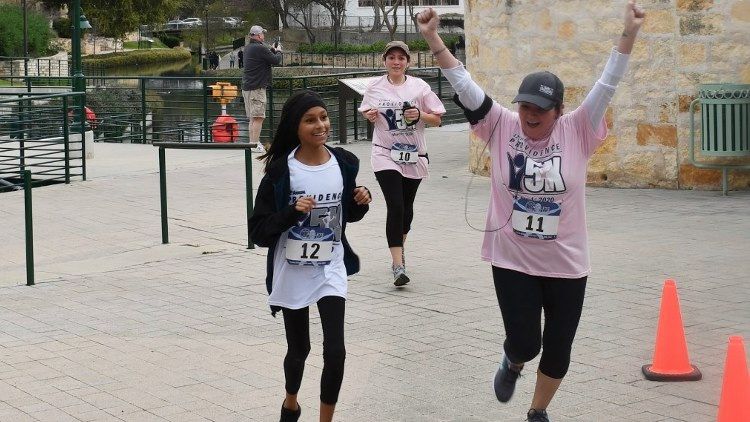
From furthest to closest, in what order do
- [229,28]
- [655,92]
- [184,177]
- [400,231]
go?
[229,28]
[184,177]
[655,92]
[400,231]

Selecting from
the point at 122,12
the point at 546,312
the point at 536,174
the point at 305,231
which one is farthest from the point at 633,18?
the point at 122,12

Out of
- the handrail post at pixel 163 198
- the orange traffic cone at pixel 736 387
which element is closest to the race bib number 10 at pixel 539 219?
the orange traffic cone at pixel 736 387

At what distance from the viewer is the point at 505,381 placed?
622 cm

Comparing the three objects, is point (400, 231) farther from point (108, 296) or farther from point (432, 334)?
point (108, 296)

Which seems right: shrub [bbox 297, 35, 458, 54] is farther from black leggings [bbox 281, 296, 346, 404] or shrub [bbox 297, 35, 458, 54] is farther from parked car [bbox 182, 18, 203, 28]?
black leggings [bbox 281, 296, 346, 404]

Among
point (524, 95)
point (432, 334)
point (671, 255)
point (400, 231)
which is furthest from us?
point (671, 255)

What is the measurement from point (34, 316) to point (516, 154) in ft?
14.6

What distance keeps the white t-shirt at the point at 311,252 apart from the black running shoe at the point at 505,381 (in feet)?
3.09

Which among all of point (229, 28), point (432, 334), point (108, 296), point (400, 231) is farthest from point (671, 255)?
point (229, 28)

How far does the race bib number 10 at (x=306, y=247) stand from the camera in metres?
5.80

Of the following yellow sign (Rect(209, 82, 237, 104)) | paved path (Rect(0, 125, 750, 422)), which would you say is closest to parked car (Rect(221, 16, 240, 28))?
yellow sign (Rect(209, 82, 237, 104))

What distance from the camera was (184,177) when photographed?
56.4 ft

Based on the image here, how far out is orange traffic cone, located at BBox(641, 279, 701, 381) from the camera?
6.87 metres

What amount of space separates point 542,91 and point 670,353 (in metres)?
2.00
